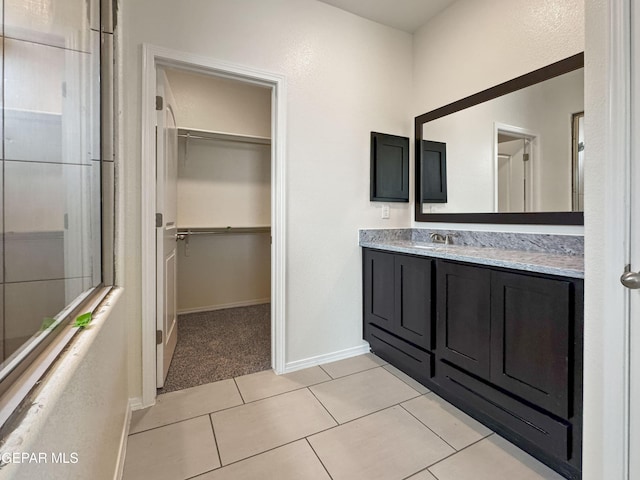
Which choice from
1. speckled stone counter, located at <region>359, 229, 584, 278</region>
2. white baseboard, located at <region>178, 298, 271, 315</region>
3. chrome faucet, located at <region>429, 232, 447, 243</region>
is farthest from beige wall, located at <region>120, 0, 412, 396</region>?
white baseboard, located at <region>178, 298, 271, 315</region>

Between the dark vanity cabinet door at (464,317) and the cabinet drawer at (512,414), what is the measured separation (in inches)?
2.7

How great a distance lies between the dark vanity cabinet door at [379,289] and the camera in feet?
6.61

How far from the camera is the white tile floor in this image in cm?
121

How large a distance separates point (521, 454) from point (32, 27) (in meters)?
2.35

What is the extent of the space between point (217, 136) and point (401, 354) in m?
2.79

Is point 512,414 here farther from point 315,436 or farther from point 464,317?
point 315,436

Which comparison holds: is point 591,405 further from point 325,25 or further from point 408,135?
point 325,25

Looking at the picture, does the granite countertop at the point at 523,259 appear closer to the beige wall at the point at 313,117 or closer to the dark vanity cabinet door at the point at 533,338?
the dark vanity cabinet door at the point at 533,338

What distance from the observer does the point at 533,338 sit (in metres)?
1.23

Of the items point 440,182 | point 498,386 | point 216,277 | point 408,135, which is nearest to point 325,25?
point 408,135

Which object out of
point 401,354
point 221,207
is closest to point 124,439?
point 401,354

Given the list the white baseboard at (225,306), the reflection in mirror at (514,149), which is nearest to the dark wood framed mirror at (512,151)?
the reflection in mirror at (514,149)

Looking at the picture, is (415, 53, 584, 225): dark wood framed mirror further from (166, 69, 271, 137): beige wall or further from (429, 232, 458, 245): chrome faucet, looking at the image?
(166, 69, 271, 137): beige wall

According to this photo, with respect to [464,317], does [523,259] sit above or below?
above
